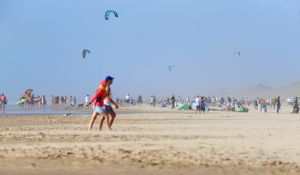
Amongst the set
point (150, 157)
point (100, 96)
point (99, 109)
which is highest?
point (100, 96)

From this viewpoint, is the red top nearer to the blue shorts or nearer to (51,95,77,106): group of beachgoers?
the blue shorts

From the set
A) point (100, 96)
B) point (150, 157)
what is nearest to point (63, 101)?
point (100, 96)

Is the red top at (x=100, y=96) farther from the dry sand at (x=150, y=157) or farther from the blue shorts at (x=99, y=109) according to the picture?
the dry sand at (x=150, y=157)

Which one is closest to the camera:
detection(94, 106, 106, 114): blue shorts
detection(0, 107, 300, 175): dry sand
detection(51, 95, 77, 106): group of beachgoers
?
detection(0, 107, 300, 175): dry sand

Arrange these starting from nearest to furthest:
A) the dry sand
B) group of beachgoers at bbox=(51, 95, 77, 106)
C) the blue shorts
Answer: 1. the dry sand
2. the blue shorts
3. group of beachgoers at bbox=(51, 95, 77, 106)

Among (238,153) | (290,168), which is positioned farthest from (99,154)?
(290,168)

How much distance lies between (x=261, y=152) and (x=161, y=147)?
182 cm

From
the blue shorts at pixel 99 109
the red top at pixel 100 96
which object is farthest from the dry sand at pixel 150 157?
the red top at pixel 100 96

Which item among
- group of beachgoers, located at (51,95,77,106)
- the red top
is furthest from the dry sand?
group of beachgoers, located at (51,95,77,106)

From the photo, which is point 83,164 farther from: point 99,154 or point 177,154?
point 177,154

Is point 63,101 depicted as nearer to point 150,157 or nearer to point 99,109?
point 99,109

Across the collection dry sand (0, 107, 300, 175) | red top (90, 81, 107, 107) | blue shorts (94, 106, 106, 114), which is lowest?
dry sand (0, 107, 300, 175)

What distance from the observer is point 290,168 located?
346 inches

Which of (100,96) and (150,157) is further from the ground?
(100,96)
